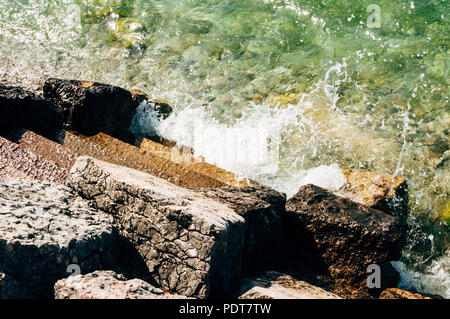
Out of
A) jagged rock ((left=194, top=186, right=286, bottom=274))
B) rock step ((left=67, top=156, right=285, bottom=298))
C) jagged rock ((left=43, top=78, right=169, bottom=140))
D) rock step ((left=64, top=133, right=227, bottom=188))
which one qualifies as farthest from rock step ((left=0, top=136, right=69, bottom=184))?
jagged rock ((left=194, top=186, right=286, bottom=274))

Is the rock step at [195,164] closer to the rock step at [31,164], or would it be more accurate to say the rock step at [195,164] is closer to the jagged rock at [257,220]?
the jagged rock at [257,220]

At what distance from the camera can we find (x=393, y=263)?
471cm

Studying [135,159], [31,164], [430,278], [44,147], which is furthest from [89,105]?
[430,278]

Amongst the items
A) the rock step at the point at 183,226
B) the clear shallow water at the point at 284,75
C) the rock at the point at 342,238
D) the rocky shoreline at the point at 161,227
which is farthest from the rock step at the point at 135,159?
the clear shallow water at the point at 284,75

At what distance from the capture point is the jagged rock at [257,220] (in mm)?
3719

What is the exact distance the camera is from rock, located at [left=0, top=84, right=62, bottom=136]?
4949 mm

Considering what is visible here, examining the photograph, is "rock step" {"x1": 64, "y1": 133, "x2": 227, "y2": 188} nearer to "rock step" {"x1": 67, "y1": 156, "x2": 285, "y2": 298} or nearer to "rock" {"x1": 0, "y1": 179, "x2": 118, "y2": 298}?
"rock step" {"x1": 67, "y1": 156, "x2": 285, "y2": 298}

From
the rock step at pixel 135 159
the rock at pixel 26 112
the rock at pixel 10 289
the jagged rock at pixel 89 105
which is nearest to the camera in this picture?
the rock at pixel 10 289

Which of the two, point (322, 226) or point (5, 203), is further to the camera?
point (322, 226)

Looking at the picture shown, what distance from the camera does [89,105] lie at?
5520mm
